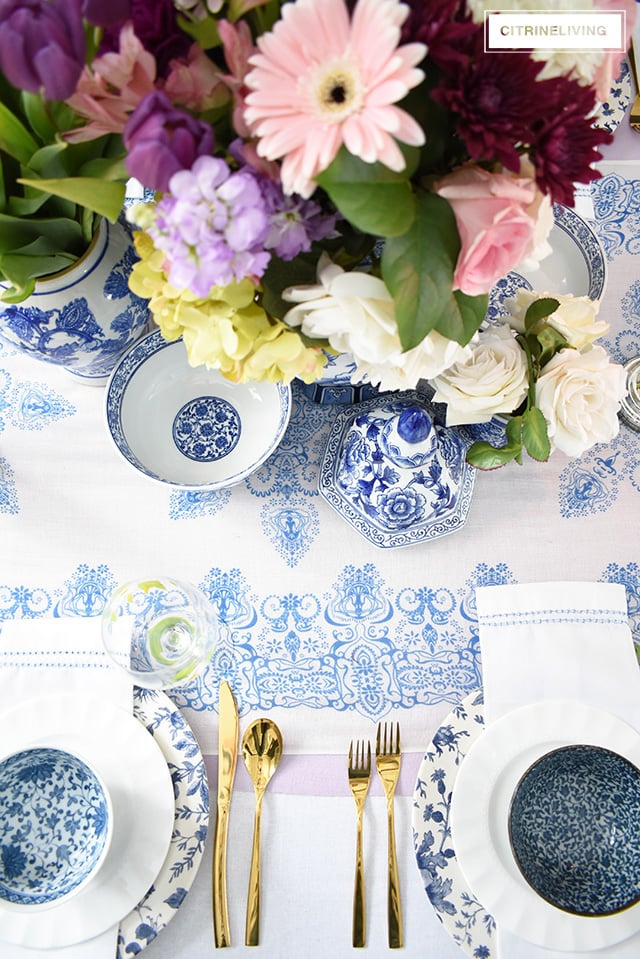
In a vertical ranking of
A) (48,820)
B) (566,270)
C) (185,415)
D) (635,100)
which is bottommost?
(48,820)

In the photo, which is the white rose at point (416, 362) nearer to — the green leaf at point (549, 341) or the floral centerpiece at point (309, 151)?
the floral centerpiece at point (309, 151)

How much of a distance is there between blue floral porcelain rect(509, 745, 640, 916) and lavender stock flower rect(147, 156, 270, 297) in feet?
1.50

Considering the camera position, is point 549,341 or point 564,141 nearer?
point 564,141

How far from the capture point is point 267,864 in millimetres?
661

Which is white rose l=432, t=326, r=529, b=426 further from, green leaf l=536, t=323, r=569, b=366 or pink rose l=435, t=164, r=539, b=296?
pink rose l=435, t=164, r=539, b=296

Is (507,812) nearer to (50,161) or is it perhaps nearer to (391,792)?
(391,792)

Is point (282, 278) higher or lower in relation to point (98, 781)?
higher

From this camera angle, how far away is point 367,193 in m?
0.41

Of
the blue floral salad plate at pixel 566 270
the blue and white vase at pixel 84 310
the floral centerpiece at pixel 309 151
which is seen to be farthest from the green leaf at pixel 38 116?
the blue floral salad plate at pixel 566 270

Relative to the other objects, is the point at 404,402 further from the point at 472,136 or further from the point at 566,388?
the point at 472,136

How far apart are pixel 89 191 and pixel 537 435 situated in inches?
14.9

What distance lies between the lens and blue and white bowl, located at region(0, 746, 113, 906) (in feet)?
2.02

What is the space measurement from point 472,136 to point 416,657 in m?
0.48

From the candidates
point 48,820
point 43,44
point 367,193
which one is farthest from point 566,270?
point 48,820
